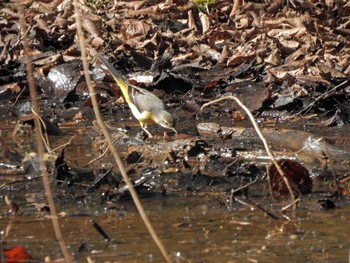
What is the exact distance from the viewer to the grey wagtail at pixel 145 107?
8.83 m

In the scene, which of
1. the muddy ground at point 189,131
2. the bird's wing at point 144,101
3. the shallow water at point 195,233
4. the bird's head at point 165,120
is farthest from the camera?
the bird's wing at point 144,101

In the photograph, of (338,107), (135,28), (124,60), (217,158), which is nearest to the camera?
(217,158)

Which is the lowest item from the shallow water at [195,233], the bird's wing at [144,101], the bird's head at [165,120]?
the shallow water at [195,233]

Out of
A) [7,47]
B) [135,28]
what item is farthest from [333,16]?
[7,47]

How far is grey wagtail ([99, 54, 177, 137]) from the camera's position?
8.83 meters

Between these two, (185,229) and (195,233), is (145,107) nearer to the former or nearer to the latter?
(185,229)

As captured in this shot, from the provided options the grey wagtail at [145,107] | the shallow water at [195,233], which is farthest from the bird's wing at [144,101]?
the shallow water at [195,233]

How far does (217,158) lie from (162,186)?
659 mm

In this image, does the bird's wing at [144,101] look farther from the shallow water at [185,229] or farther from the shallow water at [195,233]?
the shallow water at [195,233]

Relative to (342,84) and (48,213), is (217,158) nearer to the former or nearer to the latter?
(48,213)

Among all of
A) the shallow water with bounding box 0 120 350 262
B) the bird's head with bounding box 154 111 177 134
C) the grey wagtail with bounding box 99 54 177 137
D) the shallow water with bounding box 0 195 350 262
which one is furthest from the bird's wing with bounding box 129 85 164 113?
the shallow water with bounding box 0 195 350 262

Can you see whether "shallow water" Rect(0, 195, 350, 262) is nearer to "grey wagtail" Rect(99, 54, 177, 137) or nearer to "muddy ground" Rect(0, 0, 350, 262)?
"muddy ground" Rect(0, 0, 350, 262)

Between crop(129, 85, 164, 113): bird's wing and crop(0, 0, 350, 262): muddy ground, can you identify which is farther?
crop(129, 85, 164, 113): bird's wing

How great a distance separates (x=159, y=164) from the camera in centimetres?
726
